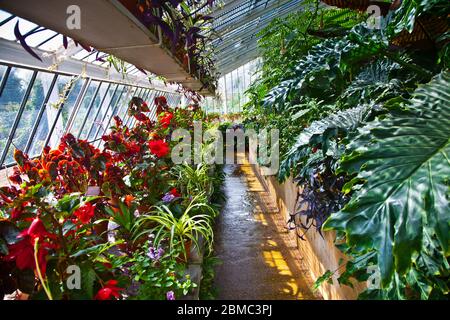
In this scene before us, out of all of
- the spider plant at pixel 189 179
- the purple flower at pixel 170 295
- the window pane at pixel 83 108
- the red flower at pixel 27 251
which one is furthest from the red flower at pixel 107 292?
the window pane at pixel 83 108

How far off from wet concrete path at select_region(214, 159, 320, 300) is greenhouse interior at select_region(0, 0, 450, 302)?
0.02m

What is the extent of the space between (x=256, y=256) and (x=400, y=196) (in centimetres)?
300

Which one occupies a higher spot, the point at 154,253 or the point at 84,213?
the point at 84,213

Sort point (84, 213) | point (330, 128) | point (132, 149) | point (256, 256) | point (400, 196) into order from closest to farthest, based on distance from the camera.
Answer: point (400, 196) < point (84, 213) < point (330, 128) < point (132, 149) < point (256, 256)

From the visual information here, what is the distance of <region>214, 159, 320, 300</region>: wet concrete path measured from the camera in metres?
2.84

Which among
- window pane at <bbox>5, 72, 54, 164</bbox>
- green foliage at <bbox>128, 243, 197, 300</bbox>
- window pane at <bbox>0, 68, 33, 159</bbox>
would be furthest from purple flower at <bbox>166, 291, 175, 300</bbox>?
window pane at <bbox>5, 72, 54, 164</bbox>

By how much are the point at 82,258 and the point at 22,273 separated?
7.5 inches

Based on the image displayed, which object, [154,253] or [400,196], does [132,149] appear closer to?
[154,253]

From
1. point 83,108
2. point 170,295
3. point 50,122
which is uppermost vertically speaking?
point 83,108

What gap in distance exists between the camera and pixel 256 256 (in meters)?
3.53

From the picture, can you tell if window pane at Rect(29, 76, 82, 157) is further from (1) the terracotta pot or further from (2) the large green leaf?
(2) the large green leaf

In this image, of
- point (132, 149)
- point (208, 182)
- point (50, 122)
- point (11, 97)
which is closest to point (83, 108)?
point (50, 122)

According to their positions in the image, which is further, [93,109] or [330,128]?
[93,109]

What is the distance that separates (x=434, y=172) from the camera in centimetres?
72
